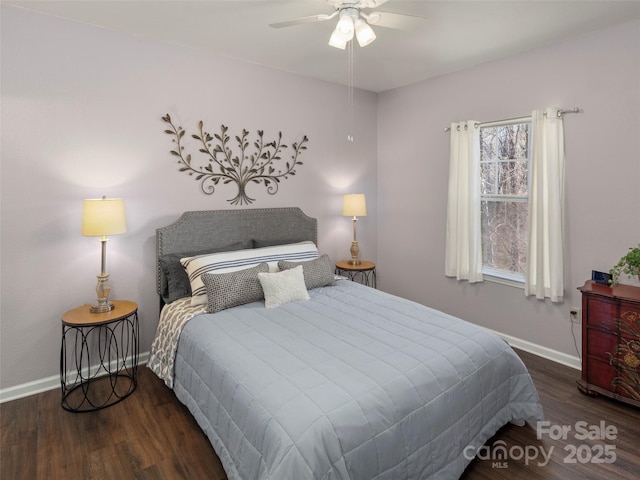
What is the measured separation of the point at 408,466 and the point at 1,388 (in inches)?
107

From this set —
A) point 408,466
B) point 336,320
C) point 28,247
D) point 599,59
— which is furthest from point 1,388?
point 599,59

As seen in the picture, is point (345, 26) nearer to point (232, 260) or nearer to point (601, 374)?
point (232, 260)

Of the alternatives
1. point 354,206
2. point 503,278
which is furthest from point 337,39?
point 503,278

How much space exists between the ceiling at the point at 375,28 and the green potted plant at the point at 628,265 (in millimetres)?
1588

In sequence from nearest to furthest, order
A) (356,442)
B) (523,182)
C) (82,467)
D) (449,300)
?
(356,442) → (82,467) → (523,182) → (449,300)

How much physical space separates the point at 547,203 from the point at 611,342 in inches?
43.7

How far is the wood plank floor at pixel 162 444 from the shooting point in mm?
1899

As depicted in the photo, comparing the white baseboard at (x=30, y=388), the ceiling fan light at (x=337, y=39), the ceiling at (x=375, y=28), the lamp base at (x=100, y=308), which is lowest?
the white baseboard at (x=30, y=388)

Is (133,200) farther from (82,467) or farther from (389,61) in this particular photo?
(389,61)

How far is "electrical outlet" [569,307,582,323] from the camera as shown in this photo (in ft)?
9.64

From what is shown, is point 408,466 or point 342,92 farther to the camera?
point 342,92

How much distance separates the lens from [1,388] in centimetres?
253

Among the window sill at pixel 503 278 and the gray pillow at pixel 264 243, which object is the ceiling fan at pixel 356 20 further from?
the window sill at pixel 503 278

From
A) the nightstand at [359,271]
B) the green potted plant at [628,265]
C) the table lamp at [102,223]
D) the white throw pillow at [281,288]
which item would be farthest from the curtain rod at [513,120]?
the table lamp at [102,223]
